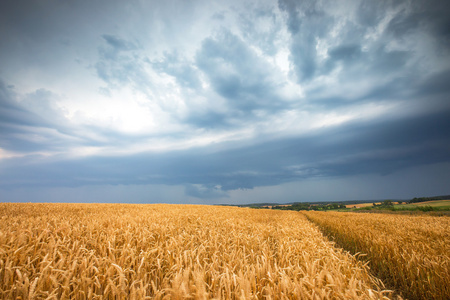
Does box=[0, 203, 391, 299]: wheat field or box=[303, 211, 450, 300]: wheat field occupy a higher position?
box=[0, 203, 391, 299]: wheat field

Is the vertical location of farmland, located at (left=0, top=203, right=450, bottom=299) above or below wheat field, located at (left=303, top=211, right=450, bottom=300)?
above

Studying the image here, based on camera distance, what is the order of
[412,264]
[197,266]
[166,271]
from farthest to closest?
[412,264] < [166,271] < [197,266]

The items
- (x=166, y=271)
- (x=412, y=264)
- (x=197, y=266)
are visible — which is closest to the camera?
(x=197, y=266)

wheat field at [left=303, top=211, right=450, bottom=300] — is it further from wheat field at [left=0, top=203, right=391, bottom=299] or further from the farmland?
wheat field at [left=0, top=203, right=391, bottom=299]

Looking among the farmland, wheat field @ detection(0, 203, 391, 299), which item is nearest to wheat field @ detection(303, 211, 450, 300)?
the farmland

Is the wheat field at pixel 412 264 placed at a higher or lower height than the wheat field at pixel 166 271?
lower

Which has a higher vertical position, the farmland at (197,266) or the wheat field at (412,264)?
the farmland at (197,266)

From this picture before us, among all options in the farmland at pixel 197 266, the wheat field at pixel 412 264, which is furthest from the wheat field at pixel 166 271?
the wheat field at pixel 412 264

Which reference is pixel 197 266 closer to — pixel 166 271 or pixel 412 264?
pixel 166 271

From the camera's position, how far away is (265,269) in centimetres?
279

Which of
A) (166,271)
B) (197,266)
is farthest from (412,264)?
(166,271)

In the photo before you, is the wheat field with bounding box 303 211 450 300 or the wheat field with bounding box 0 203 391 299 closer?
the wheat field with bounding box 0 203 391 299

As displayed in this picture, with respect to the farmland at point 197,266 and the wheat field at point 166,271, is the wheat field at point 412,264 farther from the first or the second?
the wheat field at point 166,271

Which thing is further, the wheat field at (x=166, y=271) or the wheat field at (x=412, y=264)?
the wheat field at (x=412, y=264)
